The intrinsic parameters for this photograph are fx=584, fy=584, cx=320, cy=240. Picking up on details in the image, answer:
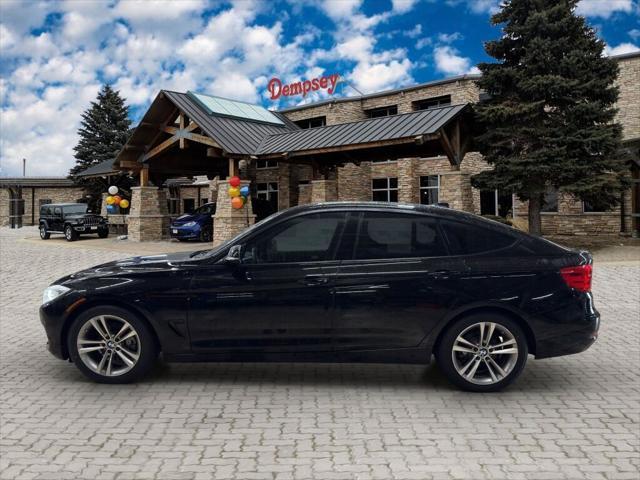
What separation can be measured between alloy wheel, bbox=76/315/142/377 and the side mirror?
42.0 inches

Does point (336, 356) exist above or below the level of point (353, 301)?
below

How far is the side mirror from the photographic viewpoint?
17.0ft

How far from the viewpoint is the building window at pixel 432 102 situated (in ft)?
110

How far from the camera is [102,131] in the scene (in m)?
47.1

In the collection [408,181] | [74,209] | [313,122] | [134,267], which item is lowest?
[134,267]

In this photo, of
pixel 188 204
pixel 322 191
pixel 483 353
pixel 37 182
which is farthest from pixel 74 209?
pixel 483 353

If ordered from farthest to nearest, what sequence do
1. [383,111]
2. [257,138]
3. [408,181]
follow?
[383,111] → [408,181] → [257,138]

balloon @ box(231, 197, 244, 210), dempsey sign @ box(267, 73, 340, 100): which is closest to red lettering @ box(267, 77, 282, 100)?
dempsey sign @ box(267, 73, 340, 100)

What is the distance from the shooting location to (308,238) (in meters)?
5.29

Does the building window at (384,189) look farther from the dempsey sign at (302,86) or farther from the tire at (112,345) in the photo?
the tire at (112,345)

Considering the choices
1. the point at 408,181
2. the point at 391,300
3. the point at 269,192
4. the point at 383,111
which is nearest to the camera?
the point at 391,300

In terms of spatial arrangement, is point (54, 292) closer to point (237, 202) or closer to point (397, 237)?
point (397, 237)

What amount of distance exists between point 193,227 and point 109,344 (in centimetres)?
2074

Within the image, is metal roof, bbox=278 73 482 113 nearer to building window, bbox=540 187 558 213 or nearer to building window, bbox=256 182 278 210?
building window, bbox=256 182 278 210
